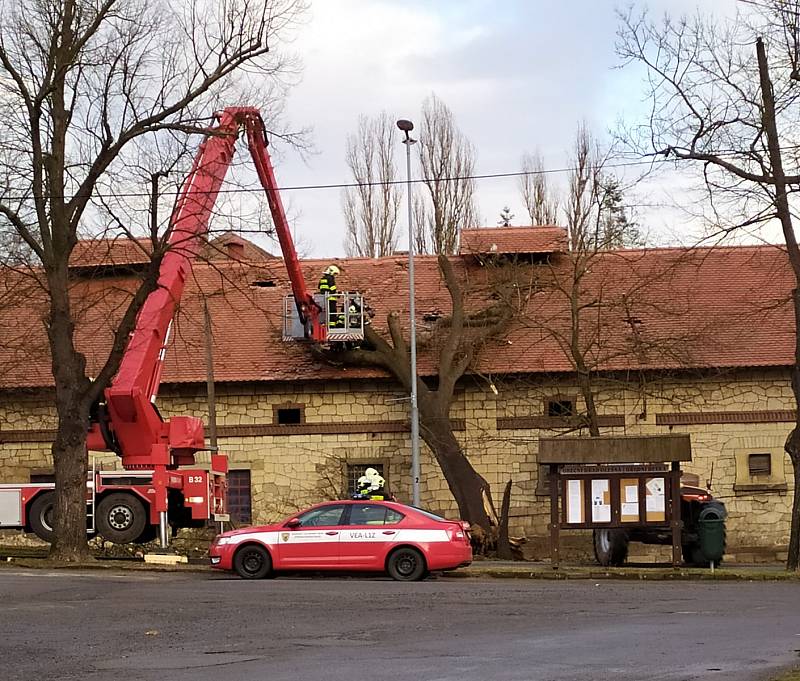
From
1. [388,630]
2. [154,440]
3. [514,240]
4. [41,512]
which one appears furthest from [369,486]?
[514,240]

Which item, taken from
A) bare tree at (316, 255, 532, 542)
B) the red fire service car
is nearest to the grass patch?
the red fire service car

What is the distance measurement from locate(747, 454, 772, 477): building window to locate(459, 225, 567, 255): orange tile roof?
27.4 ft

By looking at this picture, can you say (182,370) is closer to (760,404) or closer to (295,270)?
(295,270)

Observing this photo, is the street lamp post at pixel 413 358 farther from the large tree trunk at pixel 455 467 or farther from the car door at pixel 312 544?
the car door at pixel 312 544

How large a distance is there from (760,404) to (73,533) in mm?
18702

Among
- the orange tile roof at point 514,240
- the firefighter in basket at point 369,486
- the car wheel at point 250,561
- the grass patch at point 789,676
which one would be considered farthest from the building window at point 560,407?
the grass patch at point 789,676

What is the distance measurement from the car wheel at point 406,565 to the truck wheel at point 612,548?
5.94 metres

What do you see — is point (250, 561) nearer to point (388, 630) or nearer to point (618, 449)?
point (618, 449)

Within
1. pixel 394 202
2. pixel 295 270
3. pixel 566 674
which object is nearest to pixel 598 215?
pixel 295 270

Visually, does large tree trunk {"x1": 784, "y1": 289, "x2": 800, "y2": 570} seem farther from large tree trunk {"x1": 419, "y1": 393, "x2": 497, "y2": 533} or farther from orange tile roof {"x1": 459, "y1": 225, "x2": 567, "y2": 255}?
orange tile roof {"x1": 459, "y1": 225, "x2": 567, "y2": 255}

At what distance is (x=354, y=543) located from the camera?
2161 cm

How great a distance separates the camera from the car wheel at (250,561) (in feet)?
71.8

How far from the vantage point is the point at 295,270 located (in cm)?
3438

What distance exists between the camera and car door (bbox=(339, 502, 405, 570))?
2153 cm
